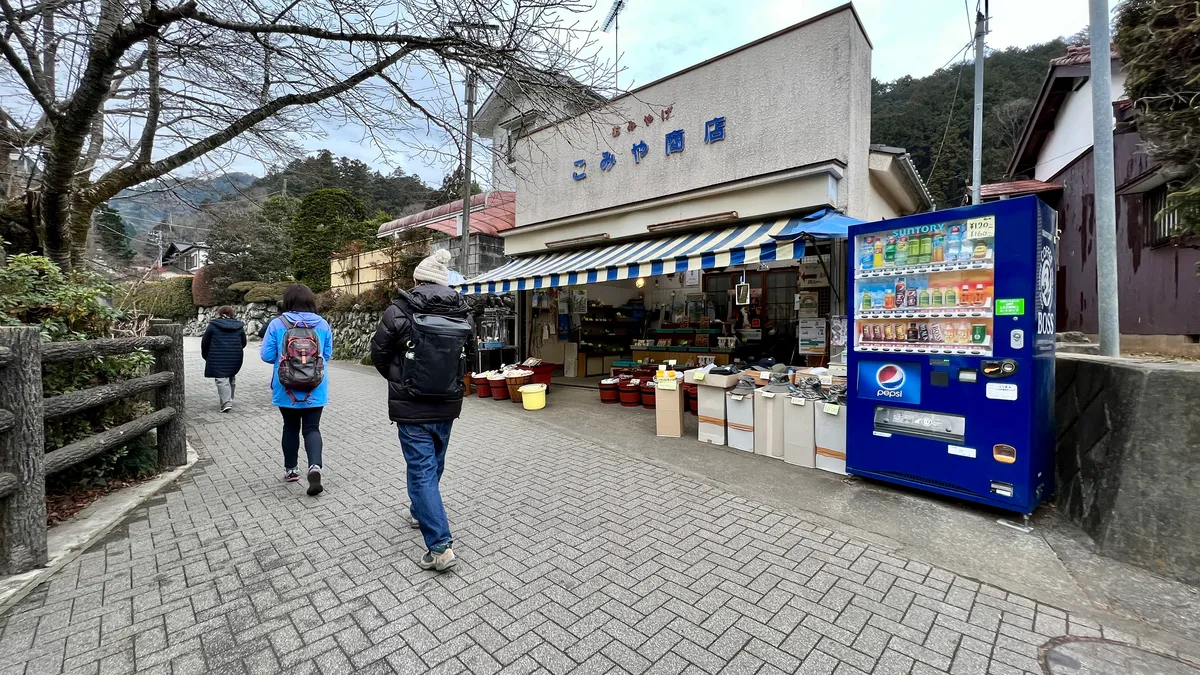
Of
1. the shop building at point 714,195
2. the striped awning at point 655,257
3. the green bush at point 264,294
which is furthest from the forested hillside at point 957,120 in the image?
the green bush at point 264,294

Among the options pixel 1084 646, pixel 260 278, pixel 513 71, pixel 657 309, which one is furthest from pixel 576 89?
pixel 260 278

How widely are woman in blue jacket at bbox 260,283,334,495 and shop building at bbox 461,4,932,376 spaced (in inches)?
106

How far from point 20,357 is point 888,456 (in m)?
6.39

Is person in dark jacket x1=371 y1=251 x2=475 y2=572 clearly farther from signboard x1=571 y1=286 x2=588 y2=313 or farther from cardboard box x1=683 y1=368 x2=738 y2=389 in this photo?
signboard x1=571 y1=286 x2=588 y2=313

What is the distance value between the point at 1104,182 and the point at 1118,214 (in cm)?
697

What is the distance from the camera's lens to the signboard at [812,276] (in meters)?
7.38

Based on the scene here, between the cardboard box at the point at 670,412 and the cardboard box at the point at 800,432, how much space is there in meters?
1.44

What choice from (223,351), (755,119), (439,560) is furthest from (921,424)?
(223,351)

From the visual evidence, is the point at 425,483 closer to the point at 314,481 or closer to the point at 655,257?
the point at 314,481

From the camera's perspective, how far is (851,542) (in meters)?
3.29

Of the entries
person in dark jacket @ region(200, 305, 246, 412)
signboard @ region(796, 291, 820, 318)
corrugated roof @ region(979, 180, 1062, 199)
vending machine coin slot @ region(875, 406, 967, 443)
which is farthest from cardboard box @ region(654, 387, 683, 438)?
corrugated roof @ region(979, 180, 1062, 199)

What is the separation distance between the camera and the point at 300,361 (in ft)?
13.5

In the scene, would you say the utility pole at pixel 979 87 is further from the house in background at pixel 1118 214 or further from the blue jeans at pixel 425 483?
the blue jeans at pixel 425 483

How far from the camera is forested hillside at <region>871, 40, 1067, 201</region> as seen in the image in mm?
24047
